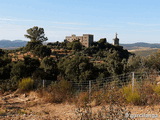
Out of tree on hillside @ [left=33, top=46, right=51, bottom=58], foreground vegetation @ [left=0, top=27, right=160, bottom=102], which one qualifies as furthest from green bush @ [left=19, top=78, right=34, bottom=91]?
tree on hillside @ [left=33, top=46, right=51, bottom=58]

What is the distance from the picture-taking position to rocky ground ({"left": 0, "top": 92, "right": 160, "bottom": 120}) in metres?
4.67

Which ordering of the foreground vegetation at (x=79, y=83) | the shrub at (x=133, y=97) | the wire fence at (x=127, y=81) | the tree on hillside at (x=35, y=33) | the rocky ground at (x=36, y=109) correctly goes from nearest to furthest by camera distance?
the foreground vegetation at (x=79, y=83) → the rocky ground at (x=36, y=109) → the shrub at (x=133, y=97) → the wire fence at (x=127, y=81) → the tree on hillside at (x=35, y=33)

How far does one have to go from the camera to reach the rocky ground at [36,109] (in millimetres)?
4668

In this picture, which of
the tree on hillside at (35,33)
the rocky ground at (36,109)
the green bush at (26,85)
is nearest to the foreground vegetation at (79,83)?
the green bush at (26,85)

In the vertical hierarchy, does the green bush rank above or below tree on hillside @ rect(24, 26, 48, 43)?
below

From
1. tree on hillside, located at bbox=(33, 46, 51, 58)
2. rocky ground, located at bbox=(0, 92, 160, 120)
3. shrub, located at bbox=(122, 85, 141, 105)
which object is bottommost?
rocky ground, located at bbox=(0, 92, 160, 120)

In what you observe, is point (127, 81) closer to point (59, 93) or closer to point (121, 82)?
point (121, 82)

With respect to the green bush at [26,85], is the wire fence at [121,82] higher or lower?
higher

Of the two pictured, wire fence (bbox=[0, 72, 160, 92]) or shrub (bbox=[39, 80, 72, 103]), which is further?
shrub (bbox=[39, 80, 72, 103])

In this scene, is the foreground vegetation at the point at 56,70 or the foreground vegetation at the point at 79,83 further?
the foreground vegetation at the point at 56,70

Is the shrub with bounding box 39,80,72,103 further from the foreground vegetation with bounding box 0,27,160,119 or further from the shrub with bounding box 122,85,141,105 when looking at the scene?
the shrub with bounding box 122,85,141,105

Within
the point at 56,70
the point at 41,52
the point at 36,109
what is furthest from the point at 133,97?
the point at 41,52

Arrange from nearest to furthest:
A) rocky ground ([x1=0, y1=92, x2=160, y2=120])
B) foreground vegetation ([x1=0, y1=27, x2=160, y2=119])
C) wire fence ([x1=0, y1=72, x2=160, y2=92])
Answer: foreground vegetation ([x1=0, y1=27, x2=160, y2=119]), rocky ground ([x1=0, y1=92, x2=160, y2=120]), wire fence ([x1=0, y1=72, x2=160, y2=92])

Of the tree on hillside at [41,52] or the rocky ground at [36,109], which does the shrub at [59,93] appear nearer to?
the rocky ground at [36,109]
